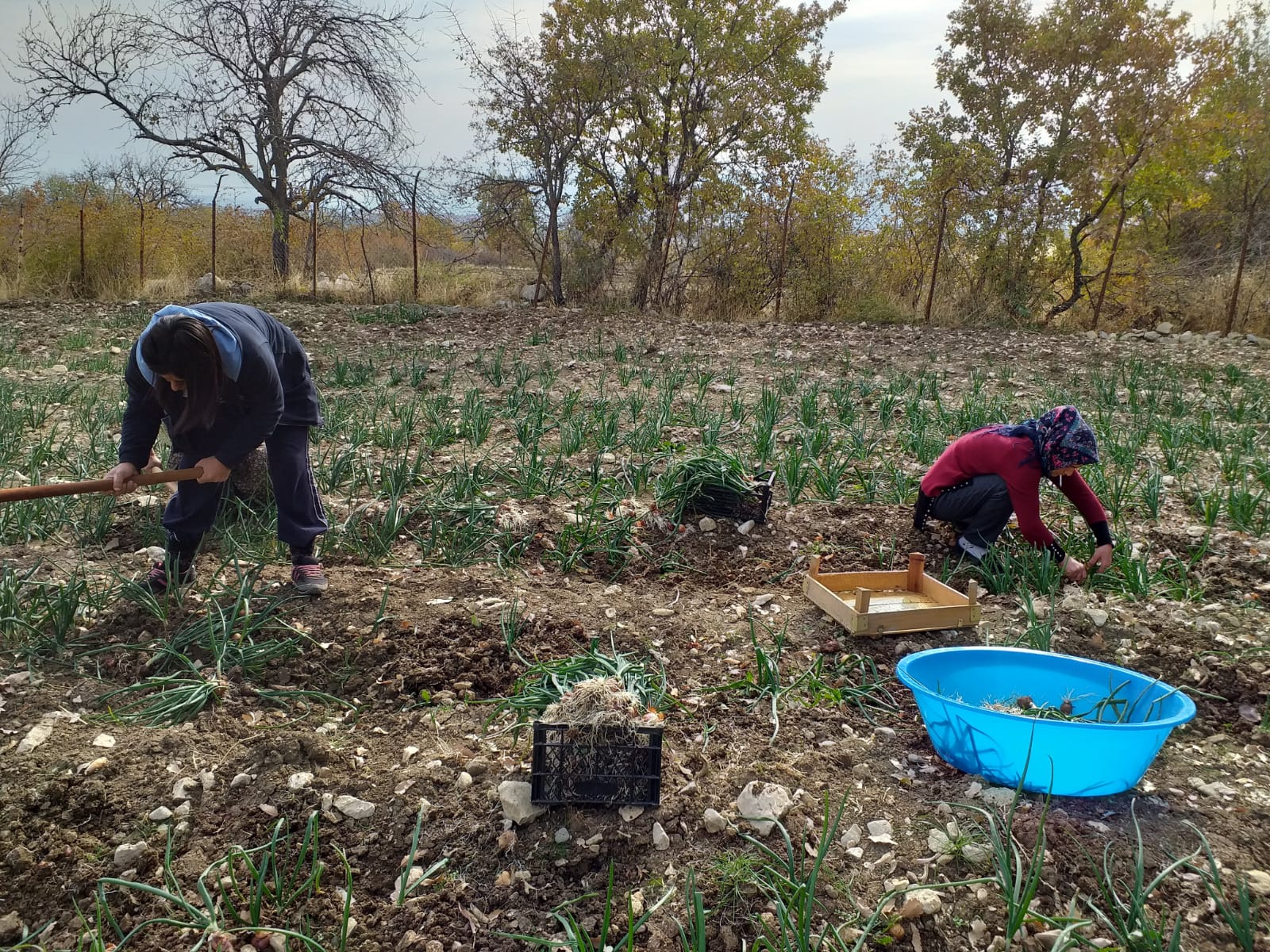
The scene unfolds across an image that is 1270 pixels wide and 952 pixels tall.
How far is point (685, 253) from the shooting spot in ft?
47.9

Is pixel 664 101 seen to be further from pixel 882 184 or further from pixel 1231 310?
pixel 1231 310

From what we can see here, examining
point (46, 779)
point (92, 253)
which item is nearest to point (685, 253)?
point (92, 253)

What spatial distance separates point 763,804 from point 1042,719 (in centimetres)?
74

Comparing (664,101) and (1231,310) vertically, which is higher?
(664,101)

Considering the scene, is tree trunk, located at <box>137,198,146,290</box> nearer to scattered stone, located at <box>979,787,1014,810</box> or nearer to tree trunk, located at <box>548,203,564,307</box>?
tree trunk, located at <box>548,203,564,307</box>

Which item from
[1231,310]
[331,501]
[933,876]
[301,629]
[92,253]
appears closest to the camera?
[933,876]

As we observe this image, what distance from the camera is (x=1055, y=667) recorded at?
2684 mm

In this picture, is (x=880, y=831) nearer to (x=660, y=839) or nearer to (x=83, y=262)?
(x=660, y=839)

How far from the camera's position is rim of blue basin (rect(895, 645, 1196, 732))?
A: 2.04 metres

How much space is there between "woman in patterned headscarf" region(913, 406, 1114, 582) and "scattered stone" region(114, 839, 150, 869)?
3381 mm

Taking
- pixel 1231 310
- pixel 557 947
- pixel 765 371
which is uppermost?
pixel 1231 310

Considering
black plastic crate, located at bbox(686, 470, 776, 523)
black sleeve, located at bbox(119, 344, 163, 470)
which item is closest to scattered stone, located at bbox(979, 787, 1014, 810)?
black plastic crate, located at bbox(686, 470, 776, 523)

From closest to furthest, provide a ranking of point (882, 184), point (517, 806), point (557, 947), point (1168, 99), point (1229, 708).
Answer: point (557, 947) → point (517, 806) → point (1229, 708) → point (1168, 99) → point (882, 184)

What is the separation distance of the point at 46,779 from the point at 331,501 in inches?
91.8
